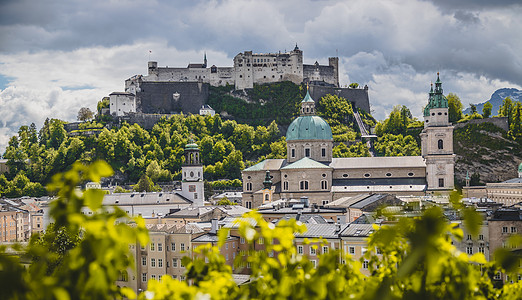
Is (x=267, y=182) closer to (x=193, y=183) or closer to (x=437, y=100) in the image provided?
(x=193, y=183)

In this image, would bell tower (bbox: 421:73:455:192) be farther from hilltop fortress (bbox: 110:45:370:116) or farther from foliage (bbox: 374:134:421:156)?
hilltop fortress (bbox: 110:45:370:116)

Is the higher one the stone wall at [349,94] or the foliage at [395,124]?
the stone wall at [349,94]

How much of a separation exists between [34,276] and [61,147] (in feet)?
287

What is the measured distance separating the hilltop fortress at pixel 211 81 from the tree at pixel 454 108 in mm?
16366

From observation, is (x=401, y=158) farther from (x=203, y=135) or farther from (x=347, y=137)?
(x=203, y=135)

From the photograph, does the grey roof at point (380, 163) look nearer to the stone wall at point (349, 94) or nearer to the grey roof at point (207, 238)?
the grey roof at point (207, 238)

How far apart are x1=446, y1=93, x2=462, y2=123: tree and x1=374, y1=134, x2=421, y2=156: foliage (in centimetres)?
528

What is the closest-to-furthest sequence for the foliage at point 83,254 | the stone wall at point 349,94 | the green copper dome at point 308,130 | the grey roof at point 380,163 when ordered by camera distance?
1. the foliage at point 83,254
2. the grey roof at point 380,163
3. the green copper dome at point 308,130
4. the stone wall at point 349,94

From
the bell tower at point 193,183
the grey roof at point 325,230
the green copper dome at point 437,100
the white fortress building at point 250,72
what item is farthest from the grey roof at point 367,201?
the white fortress building at point 250,72

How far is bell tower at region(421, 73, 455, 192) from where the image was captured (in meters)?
56.1

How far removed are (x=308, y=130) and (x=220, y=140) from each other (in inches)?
1126

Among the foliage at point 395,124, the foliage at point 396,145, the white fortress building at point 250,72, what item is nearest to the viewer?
the foliage at point 396,145

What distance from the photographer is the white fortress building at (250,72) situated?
98.2 metres

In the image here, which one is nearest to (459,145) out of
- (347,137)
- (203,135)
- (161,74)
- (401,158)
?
(347,137)
